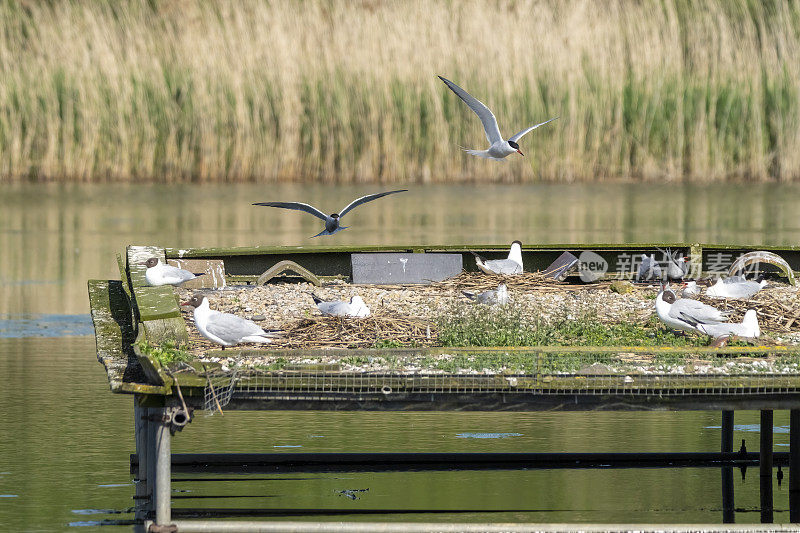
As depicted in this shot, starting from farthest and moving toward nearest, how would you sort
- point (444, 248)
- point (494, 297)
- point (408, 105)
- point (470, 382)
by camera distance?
1. point (408, 105)
2. point (444, 248)
3. point (494, 297)
4. point (470, 382)

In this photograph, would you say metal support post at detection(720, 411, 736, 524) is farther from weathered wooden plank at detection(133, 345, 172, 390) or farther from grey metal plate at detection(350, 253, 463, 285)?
weathered wooden plank at detection(133, 345, 172, 390)

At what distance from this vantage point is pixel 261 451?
10656 mm

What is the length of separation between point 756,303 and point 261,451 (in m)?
3.30

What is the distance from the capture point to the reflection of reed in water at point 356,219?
2227 centimetres

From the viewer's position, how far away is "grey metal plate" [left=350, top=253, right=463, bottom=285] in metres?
12.7

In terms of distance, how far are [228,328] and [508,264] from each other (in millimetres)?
3707

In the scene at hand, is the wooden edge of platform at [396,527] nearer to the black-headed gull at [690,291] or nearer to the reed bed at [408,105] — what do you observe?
the black-headed gull at [690,291]

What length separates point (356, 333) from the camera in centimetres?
972

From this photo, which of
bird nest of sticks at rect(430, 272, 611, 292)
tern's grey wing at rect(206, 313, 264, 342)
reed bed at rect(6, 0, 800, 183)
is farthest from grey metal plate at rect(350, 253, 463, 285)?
reed bed at rect(6, 0, 800, 183)

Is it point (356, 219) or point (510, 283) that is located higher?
point (356, 219)

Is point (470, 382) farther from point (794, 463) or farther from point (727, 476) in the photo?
point (727, 476)

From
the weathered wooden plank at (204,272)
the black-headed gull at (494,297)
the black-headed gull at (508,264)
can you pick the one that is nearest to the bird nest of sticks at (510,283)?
the black-headed gull at (508,264)

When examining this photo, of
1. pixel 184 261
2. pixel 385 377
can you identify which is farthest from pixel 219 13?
pixel 385 377

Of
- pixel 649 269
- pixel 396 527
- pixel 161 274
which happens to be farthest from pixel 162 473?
pixel 649 269
